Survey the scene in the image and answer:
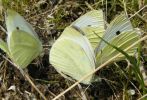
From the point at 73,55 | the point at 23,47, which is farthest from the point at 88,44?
the point at 23,47

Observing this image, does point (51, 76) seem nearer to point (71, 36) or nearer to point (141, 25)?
point (71, 36)

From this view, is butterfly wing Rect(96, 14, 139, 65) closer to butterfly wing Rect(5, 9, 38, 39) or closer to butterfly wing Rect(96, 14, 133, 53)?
butterfly wing Rect(96, 14, 133, 53)

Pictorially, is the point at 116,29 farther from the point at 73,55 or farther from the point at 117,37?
the point at 73,55

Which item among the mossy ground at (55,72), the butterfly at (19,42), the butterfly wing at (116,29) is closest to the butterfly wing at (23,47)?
the butterfly at (19,42)

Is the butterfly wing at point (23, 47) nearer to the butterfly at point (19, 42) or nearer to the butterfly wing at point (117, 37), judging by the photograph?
the butterfly at point (19, 42)

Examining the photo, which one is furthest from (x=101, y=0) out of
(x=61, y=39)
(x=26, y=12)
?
(x=61, y=39)

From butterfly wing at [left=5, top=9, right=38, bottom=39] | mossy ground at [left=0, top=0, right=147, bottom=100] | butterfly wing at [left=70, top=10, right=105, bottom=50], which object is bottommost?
mossy ground at [left=0, top=0, right=147, bottom=100]

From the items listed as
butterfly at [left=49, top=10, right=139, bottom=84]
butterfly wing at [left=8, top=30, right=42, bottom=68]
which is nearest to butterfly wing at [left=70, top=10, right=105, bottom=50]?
butterfly at [left=49, top=10, right=139, bottom=84]
